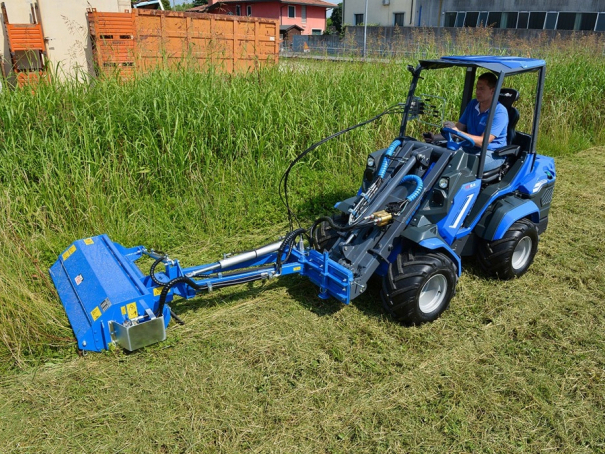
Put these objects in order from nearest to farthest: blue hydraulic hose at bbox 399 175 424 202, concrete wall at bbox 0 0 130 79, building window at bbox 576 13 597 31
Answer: blue hydraulic hose at bbox 399 175 424 202 < concrete wall at bbox 0 0 130 79 < building window at bbox 576 13 597 31

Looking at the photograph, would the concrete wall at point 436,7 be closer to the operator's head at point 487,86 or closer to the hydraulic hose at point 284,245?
the operator's head at point 487,86

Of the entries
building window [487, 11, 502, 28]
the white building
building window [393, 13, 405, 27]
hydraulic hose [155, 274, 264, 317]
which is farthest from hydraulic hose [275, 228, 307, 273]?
building window [393, 13, 405, 27]

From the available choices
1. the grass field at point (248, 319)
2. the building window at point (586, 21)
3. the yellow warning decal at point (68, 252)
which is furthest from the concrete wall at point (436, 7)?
the yellow warning decal at point (68, 252)

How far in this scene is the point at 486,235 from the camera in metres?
4.21

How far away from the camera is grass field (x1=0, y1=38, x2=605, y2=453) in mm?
2854

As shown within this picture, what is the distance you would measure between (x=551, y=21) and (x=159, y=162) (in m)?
29.5

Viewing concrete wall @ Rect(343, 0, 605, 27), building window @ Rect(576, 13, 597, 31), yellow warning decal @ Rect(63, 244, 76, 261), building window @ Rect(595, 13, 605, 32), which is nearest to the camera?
yellow warning decal @ Rect(63, 244, 76, 261)

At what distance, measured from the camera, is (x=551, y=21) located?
2808cm

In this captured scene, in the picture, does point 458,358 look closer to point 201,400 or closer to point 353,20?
point 201,400

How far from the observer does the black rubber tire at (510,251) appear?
4207 mm

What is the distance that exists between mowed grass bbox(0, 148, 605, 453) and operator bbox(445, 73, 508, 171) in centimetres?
118

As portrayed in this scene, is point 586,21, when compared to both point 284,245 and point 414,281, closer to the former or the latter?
point 414,281

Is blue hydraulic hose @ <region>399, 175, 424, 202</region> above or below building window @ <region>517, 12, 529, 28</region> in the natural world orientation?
below

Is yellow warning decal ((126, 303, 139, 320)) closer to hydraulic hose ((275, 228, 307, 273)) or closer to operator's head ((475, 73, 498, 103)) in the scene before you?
hydraulic hose ((275, 228, 307, 273))
